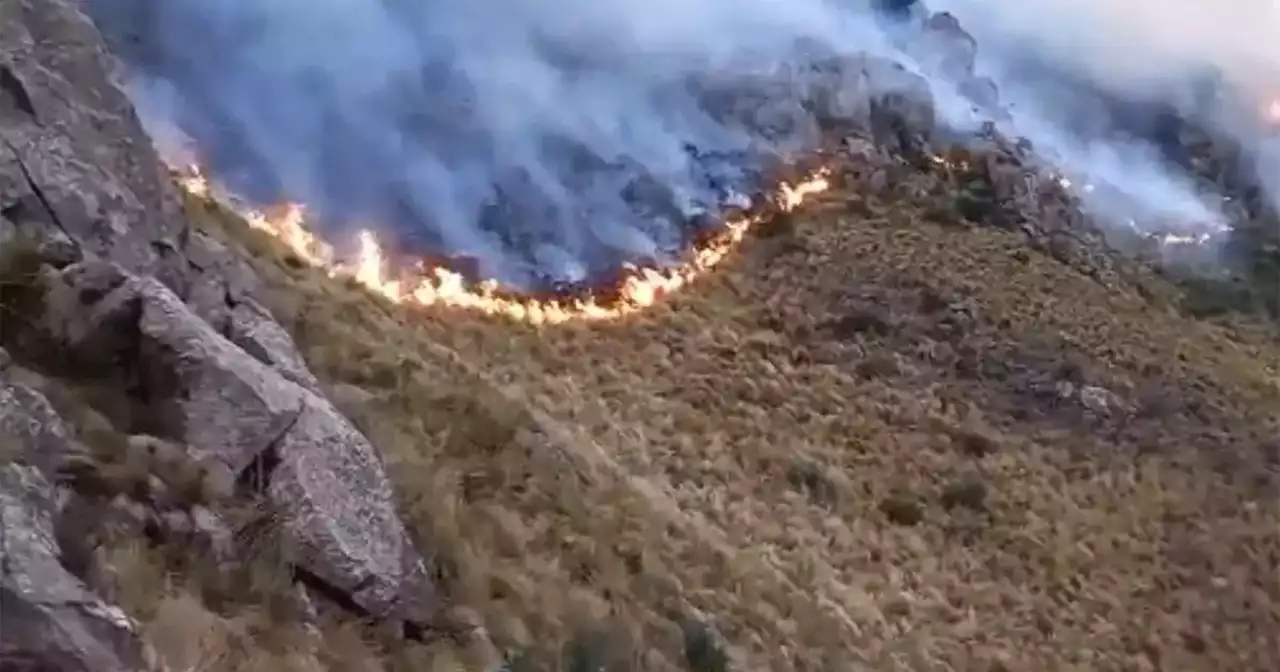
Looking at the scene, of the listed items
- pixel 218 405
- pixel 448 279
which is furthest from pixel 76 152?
pixel 448 279

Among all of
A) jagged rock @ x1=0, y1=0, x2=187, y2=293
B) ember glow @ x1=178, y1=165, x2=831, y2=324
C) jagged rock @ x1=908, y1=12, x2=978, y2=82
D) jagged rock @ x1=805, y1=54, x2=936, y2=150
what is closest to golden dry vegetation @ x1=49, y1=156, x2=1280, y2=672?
ember glow @ x1=178, y1=165, x2=831, y2=324

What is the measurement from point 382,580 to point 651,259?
16758 millimetres

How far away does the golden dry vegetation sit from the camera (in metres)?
8.25

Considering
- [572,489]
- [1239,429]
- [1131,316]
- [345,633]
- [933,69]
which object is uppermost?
Result: [933,69]

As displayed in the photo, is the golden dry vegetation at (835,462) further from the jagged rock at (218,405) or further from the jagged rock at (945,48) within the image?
the jagged rock at (945,48)

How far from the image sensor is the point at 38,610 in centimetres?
409

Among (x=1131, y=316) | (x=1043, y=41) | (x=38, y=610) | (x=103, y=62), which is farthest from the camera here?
(x=1043, y=41)

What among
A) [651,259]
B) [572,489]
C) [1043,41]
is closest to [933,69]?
[1043,41]

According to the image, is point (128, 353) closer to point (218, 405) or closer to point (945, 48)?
point (218, 405)

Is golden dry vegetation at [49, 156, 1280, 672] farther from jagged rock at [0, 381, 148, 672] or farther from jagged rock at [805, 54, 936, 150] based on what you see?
jagged rock at [805, 54, 936, 150]

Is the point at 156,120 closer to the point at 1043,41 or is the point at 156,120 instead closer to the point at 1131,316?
the point at 1131,316

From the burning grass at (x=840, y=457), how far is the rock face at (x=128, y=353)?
635 millimetres

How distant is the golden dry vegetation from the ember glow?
0.64 m

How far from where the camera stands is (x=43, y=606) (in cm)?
412
